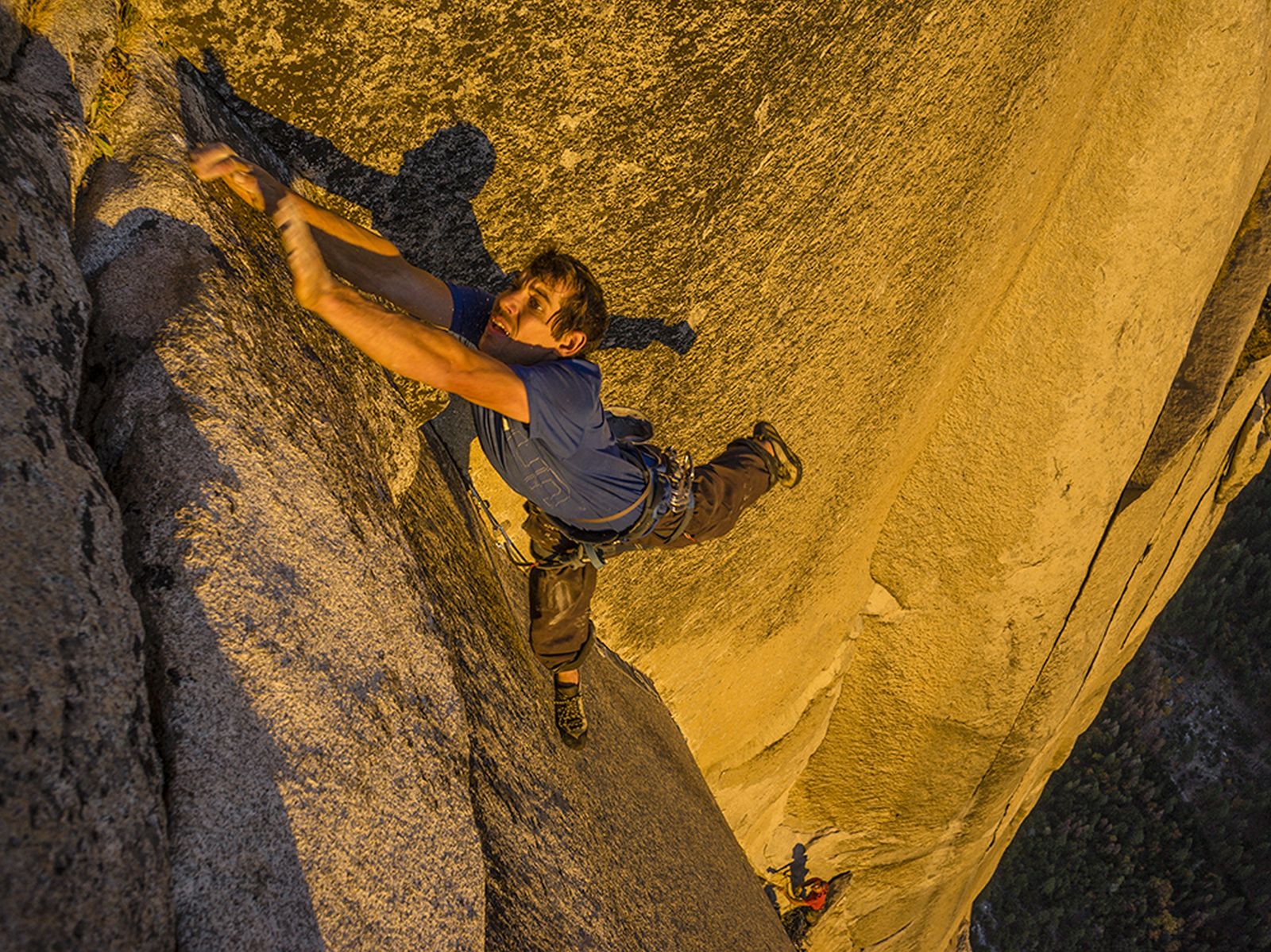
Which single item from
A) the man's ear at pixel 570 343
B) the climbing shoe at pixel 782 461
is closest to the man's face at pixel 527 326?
the man's ear at pixel 570 343

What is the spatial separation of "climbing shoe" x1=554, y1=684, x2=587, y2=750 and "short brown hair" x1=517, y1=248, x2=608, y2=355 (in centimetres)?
155

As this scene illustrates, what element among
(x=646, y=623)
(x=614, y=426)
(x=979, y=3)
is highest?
(x=979, y=3)

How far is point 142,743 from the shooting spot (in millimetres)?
1622

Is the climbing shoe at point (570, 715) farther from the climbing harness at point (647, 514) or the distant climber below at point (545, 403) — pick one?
the climbing harness at point (647, 514)

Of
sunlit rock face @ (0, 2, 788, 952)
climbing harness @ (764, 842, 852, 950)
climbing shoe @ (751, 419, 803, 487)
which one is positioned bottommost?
climbing harness @ (764, 842, 852, 950)

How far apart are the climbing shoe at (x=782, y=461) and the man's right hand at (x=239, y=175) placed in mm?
2576

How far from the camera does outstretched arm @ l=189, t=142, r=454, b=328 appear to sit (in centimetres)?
230

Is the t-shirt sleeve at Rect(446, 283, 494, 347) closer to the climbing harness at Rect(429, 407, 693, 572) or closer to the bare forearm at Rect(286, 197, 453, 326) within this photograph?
the bare forearm at Rect(286, 197, 453, 326)

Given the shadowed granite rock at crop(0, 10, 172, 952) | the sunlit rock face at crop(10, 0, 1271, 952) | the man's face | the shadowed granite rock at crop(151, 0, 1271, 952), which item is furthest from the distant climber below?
the shadowed granite rock at crop(0, 10, 172, 952)

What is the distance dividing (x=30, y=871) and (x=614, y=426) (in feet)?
8.68

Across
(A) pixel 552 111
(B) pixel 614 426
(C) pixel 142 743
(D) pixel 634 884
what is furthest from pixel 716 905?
(A) pixel 552 111

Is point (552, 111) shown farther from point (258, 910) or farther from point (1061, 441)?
point (1061, 441)

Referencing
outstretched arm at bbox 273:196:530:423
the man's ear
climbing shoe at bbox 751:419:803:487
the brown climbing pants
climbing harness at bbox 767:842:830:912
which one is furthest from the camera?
climbing harness at bbox 767:842:830:912

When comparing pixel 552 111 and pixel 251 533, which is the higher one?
pixel 552 111
